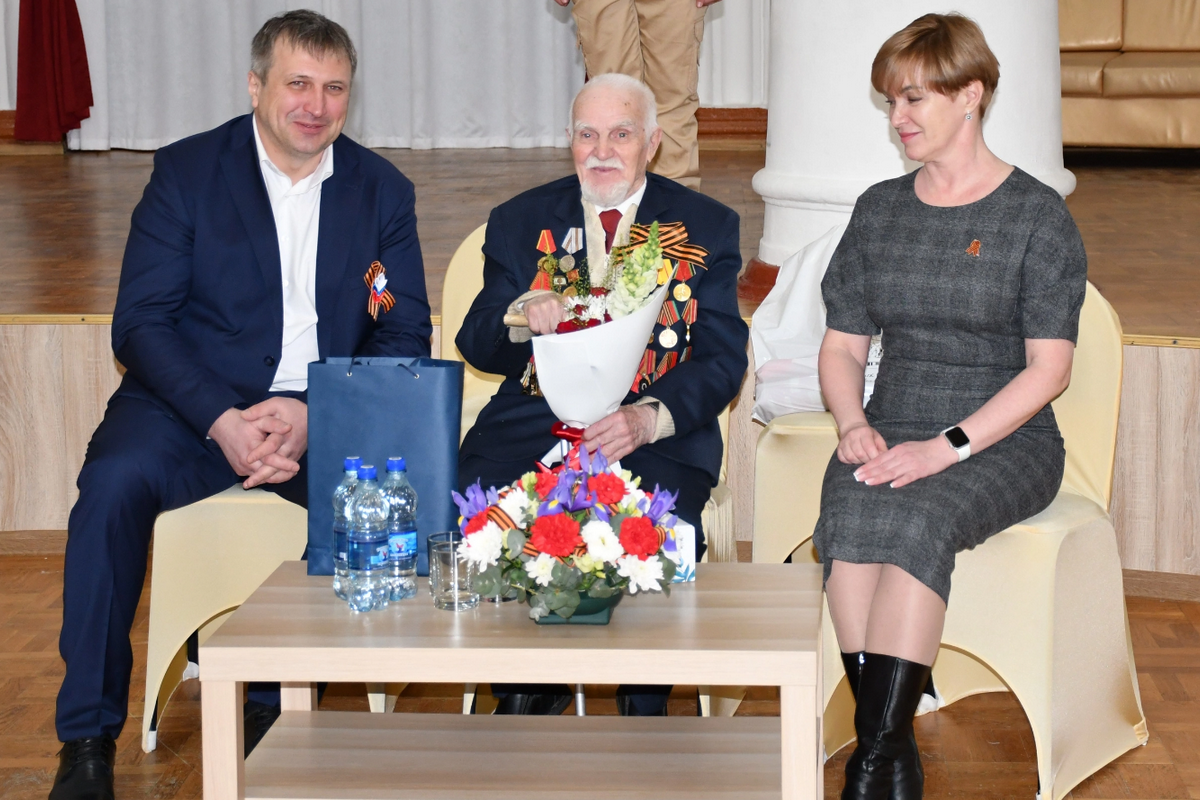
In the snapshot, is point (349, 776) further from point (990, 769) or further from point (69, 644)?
point (990, 769)

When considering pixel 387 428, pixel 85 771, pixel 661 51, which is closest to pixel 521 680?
pixel 387 428

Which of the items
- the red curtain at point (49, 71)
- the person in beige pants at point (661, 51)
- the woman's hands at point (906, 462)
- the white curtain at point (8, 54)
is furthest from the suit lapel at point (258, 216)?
the white curtain at point (8, 54)

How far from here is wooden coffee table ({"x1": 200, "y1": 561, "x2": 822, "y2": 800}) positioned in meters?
1.81

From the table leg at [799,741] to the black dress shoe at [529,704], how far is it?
28.6 inches

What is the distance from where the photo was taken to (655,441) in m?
2.58

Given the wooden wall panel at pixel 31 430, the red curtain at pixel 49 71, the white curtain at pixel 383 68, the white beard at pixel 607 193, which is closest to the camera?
the white beard at pixel 607 193

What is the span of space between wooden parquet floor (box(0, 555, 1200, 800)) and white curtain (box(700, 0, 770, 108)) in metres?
5.83

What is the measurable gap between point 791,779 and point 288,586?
2.71 ft

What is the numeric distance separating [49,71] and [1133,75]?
6.27 meters

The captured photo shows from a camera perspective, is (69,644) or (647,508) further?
(69,644)

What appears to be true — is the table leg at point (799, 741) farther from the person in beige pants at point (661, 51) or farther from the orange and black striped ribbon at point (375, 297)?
the person in beige pants at point (661, 51)

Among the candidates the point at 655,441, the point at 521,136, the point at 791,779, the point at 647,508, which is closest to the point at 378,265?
the point at 655,441

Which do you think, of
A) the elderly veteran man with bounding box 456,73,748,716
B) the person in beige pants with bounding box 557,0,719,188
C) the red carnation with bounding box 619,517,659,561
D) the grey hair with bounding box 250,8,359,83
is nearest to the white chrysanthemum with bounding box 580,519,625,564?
the red carnation with bounding box 619,517,659,561

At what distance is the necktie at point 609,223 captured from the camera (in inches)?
107
